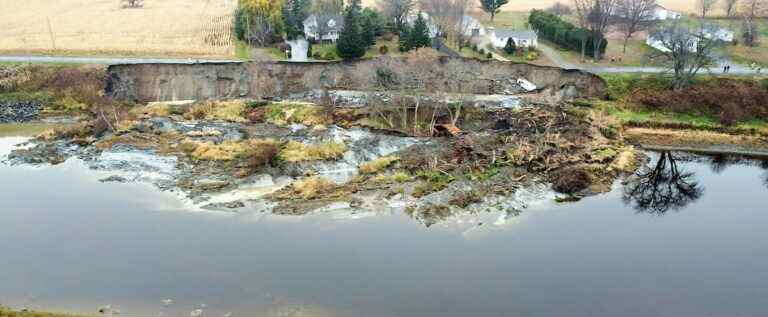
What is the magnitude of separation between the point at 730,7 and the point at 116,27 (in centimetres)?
6829

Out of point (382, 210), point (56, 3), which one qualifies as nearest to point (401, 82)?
point (382, 210)

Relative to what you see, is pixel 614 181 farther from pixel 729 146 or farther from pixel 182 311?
pixel 182 311

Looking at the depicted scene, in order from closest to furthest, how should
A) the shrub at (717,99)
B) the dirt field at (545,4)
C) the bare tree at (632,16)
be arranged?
the shrub at (717,99) → the bare tree at (632,16) → the dirt field at (545,4)

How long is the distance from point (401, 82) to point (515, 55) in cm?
1879

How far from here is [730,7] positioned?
227 feet

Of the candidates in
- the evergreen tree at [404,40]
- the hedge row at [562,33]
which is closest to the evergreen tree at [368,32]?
the evergreen tree at [404,40]

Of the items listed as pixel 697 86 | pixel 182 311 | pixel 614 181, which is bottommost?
pixel 182 311

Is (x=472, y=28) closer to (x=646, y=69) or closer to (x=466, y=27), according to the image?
(x=466, y=27)

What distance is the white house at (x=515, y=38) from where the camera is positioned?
58656mm

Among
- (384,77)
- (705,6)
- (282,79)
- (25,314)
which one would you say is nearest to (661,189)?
(384,77)

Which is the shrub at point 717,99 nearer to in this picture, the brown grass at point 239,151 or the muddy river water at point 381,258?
the muddy river water at point 381,258

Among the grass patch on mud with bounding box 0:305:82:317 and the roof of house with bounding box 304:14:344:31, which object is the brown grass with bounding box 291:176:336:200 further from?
the roof of house with bounding box 304:14:344:31

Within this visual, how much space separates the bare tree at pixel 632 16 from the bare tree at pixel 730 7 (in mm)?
13483

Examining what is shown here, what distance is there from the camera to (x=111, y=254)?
89.8ft
